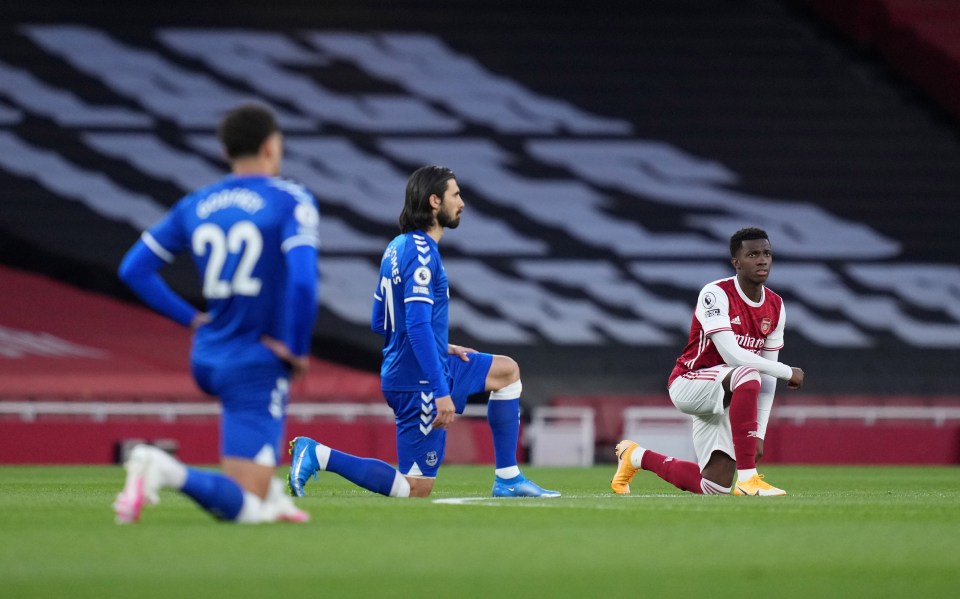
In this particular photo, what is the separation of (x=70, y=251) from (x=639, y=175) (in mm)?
8278

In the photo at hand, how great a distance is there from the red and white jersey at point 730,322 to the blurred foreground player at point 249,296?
3812mm

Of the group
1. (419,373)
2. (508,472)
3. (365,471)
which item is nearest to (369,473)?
(365,471)

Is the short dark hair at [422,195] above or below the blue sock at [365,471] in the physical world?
above

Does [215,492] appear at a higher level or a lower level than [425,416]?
lower

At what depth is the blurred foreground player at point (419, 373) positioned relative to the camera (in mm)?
7758

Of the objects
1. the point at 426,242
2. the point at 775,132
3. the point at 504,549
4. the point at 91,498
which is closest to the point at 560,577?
the point at 504,549

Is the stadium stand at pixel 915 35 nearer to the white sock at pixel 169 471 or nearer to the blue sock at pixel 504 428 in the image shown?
the blue sock at pixel 504 428

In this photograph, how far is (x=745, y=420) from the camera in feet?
27.7

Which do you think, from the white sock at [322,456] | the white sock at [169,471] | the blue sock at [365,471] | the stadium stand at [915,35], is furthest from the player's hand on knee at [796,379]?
the stadium stand at [915,35]

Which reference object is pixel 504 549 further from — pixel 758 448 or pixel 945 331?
pixel 945 331

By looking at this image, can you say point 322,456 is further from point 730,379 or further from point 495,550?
point 495,550

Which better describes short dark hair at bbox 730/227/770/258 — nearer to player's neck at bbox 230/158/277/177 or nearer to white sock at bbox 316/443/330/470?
white sock at bbox 316/443/330/470

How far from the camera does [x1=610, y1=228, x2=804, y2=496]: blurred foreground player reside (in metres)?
8.53

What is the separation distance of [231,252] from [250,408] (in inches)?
22.8
